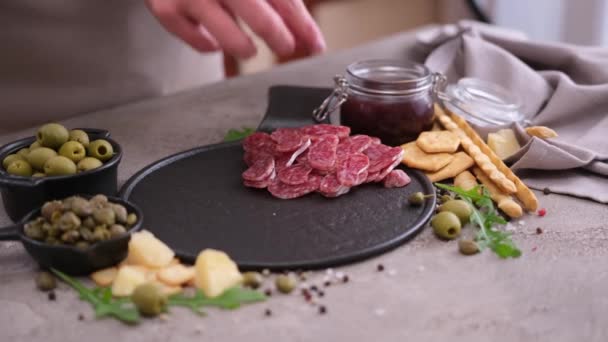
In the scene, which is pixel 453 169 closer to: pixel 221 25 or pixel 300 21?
pixel 300 21

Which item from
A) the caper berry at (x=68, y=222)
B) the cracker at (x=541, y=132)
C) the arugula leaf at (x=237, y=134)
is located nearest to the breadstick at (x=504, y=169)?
the cracker at (x=541, y=132)

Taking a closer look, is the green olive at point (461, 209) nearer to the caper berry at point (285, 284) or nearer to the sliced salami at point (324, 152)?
the sliced salami at point (324, 152)

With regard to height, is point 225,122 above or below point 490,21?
above

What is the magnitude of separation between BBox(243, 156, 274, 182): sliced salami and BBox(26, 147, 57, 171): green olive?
1.27 ft

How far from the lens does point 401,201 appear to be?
1465mm

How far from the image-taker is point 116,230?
122 cm

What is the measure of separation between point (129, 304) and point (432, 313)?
0.47 m

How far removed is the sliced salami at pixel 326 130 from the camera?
1615 mm

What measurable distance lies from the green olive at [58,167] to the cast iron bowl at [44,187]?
0.08ft

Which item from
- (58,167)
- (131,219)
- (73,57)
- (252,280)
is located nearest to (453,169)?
(252,280)

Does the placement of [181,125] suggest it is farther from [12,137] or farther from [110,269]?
[110,269]

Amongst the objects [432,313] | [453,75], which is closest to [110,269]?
[432,313]

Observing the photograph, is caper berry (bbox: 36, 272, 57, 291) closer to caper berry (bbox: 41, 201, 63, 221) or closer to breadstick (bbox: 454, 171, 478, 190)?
caper berry (bbox: 41, 201, 63, 221)

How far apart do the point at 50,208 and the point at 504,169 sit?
0.90m
